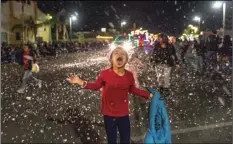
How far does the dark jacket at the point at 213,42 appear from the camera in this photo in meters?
14.3

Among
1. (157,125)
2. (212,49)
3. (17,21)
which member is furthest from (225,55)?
(17,21)

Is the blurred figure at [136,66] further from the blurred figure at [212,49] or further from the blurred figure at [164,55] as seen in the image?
the blurred figure at [212,49]

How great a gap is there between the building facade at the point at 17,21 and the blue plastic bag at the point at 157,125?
119ft

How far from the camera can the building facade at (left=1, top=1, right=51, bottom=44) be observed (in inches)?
1618

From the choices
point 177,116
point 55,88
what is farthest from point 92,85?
point 55,88

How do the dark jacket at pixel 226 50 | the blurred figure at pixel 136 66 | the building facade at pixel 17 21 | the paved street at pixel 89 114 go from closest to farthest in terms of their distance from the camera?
the paved street at pixel 89 114
the blurred figure at pixel 136 66
the dark jacket at pixel 226 50
the building facade at pixel 17 21

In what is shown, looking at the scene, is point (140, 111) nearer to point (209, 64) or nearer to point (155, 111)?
point (155, 111)

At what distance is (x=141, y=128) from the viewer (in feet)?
22.7

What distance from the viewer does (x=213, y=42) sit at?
14352 mm

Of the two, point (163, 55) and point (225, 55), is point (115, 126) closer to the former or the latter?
point (163, 55)

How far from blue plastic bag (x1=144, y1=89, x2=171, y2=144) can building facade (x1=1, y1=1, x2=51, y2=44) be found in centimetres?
3628

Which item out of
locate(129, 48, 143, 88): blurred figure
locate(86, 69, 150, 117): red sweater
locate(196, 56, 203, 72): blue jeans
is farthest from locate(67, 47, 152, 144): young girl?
locate(196, 56, 203, 72): blue jeans

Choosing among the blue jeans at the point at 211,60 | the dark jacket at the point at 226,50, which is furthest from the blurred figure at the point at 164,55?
the blue jeans at the point at 211,60

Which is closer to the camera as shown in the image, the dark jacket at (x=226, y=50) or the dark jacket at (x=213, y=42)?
the dark jacket at (x=213, y=42)
